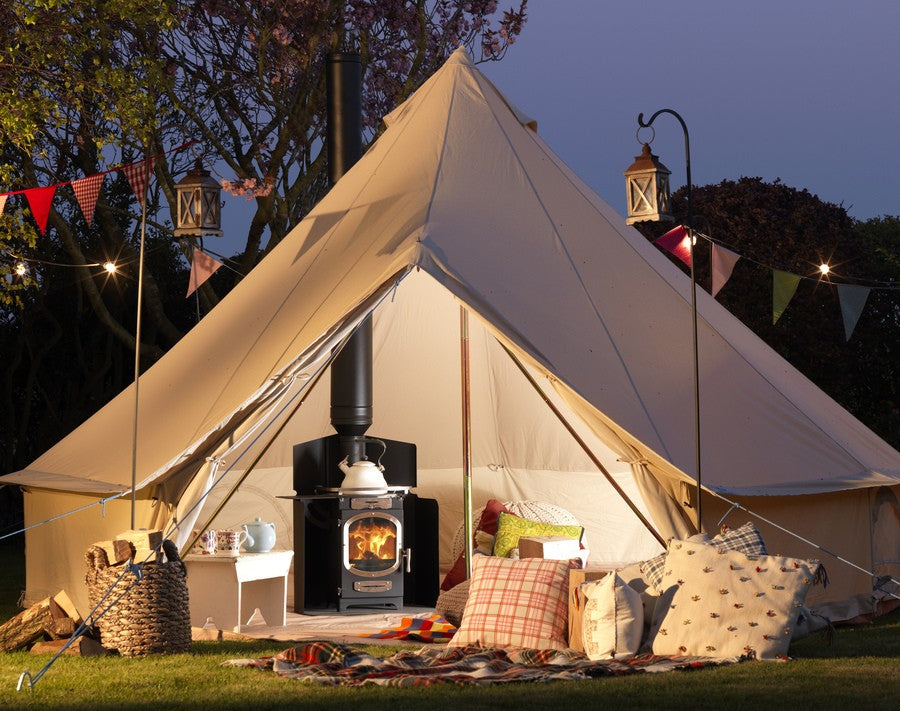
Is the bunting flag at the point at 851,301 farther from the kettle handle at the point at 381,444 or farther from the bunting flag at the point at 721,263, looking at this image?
the kettle handle at the point at 381,444

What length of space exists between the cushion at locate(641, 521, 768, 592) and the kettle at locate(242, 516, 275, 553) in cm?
196

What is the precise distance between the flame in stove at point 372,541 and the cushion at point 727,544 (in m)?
1.97

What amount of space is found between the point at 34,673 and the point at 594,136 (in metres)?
45.5

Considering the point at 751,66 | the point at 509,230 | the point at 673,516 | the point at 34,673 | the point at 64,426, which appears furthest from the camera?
the point at 751,66

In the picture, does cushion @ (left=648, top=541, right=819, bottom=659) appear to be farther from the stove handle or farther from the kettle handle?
the kettle handle

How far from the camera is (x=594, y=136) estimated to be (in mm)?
49344

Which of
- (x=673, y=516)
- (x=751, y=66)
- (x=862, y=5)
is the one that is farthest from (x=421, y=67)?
(x=862, y=5)

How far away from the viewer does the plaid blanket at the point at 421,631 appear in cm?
610

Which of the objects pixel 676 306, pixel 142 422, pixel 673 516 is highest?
pixel 676 306

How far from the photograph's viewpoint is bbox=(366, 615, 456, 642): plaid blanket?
6102 millimetres

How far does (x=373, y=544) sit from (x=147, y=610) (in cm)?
179

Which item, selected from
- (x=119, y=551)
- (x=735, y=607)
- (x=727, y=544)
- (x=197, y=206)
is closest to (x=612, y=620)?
(x=735, y=607)

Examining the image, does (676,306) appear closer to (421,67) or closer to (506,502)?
(506,502)

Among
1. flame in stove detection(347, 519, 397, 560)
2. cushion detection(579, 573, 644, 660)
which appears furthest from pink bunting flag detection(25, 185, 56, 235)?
cushion detection(579, 573, 644, 660)
